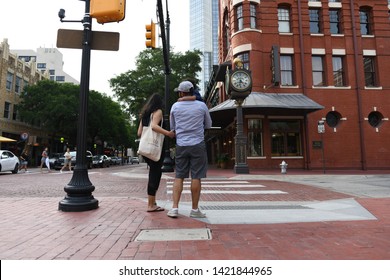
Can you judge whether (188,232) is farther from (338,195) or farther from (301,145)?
(301,145)

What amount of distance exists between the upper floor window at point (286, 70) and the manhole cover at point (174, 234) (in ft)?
61.9

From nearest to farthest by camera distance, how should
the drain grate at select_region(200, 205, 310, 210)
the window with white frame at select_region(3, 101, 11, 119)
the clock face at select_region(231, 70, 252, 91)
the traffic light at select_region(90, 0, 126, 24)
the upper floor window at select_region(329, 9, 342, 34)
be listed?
1. the traffic light at select_region(90, 0, 126, 24)
2. the drain grate at select_region(200, 205, 310, 210)
3. the clock face at select_region(231, 70, 252, 91)
4. the upper floor window at select_region(329, 9, 342, 34)
5. the window with white frame at select_region(3, 101, 11, 119)

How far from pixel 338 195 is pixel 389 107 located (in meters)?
17.6

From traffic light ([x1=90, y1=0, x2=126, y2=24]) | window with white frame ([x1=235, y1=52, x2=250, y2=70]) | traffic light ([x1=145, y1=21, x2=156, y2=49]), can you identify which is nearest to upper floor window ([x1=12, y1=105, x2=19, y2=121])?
window with white frame ([x1=235, y1=52, x2=250, y2=70])

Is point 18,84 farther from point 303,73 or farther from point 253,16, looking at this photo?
point 303,73

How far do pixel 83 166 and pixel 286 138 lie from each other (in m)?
17.1

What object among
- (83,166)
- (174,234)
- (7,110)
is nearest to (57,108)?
(7,110)

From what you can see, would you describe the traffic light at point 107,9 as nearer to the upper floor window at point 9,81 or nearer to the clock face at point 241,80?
the clock face at point 241,80

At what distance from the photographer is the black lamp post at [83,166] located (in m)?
5.17

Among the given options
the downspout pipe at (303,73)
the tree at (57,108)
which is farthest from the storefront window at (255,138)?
the tree at (57,108)

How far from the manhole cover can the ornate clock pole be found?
11486 millimetres

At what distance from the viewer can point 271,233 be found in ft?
12.1

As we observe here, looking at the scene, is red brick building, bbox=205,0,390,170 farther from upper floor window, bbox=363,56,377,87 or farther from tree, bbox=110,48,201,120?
tree, bbox=110,48,201,120

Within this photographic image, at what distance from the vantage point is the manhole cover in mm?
3449
